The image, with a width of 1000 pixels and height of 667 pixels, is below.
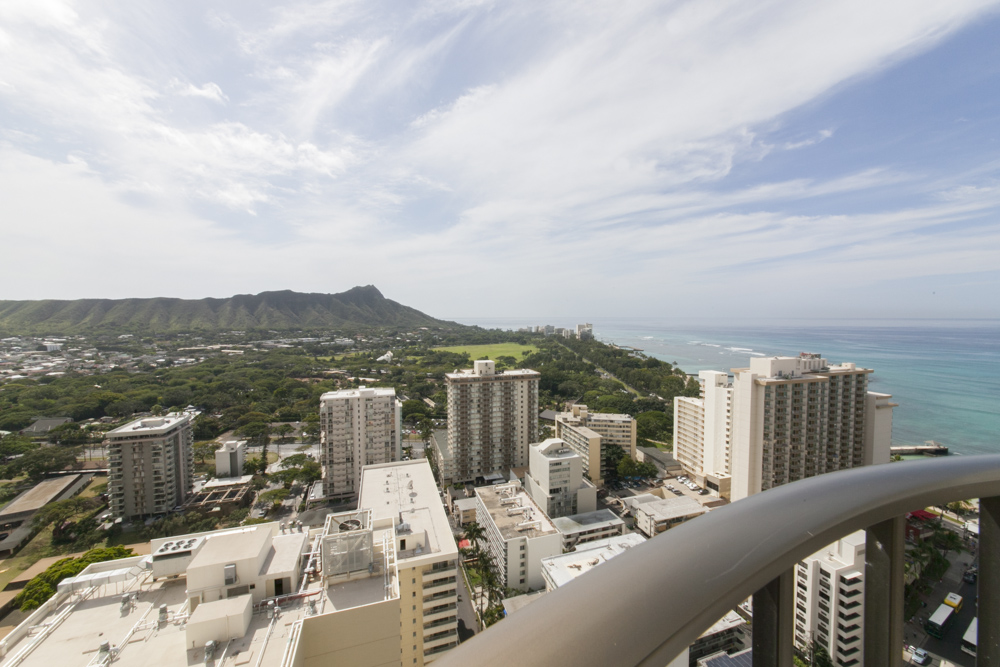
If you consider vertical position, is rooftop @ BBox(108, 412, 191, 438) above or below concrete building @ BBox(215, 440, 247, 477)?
above

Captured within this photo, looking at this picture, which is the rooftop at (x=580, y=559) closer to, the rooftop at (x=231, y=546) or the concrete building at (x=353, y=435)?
the rooftop at (x=231, y=546)

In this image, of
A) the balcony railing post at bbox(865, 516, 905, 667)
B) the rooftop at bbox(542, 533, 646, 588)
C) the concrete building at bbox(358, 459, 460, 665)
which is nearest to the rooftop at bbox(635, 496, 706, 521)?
the rooftop at bbox(542, 533, 646, 588)

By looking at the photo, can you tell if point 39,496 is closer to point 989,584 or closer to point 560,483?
point 560,483

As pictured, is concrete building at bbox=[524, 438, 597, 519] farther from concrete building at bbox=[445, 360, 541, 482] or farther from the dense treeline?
the dense treeline

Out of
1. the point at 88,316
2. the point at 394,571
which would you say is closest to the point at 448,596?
the point at 394,571

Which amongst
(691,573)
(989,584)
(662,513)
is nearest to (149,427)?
(662,513)

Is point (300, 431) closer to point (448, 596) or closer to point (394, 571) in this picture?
point (448, 596)
